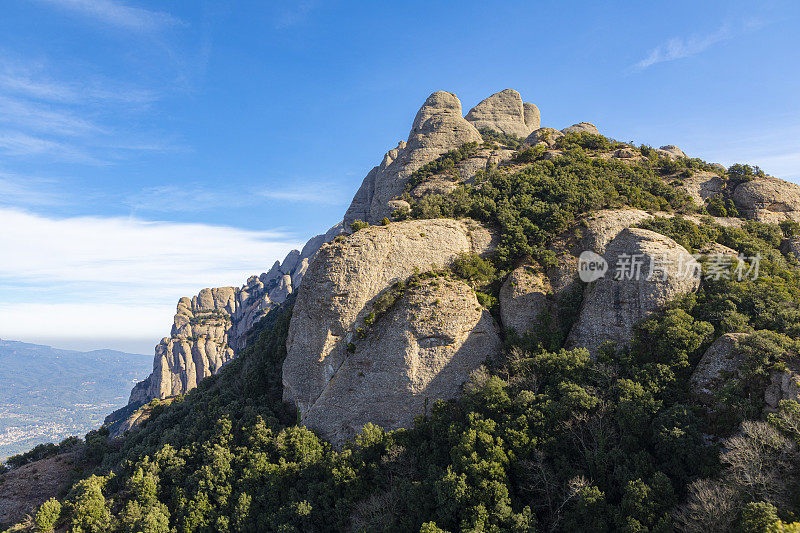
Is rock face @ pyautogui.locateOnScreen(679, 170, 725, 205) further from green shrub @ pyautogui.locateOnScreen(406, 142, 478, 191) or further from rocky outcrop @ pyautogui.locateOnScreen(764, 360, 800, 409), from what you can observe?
green shrub @ pyautogui.locateOnScreen(406, 142, 478, 191)

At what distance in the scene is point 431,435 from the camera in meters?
32.2

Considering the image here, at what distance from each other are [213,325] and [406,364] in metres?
127

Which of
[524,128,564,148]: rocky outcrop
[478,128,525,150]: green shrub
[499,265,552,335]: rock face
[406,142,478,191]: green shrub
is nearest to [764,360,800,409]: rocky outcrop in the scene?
[499,265,552,335]: rock face

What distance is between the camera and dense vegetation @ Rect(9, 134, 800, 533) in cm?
2208

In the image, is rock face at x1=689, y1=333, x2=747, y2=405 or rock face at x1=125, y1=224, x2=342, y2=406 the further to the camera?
rock face at x1=125, y1=224, x2=342, y2=406

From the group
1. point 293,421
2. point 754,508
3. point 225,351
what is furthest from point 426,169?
point 225,351

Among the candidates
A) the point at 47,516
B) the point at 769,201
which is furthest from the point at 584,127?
the point at 47,516

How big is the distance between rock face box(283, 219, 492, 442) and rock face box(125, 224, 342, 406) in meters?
76.5

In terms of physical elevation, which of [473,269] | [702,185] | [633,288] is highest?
[702,185]


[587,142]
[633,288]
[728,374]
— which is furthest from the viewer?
[587,142]

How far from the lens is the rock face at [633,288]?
108 ft

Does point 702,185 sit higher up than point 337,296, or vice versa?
point 702,185

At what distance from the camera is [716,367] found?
86.8 feet

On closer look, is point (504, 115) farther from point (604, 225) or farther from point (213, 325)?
point (213, 325)
